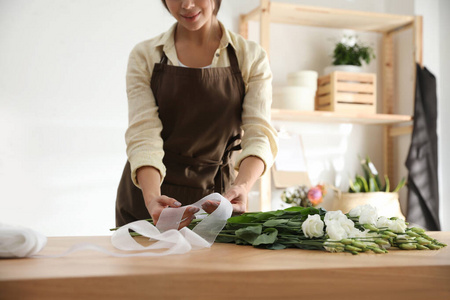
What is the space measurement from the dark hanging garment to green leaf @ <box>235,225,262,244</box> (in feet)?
7.61

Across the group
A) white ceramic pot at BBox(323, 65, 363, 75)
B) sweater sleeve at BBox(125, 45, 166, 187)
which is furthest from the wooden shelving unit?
sweater sleeve at BBox(125, 45, 166, 187)

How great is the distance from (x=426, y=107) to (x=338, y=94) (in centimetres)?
55

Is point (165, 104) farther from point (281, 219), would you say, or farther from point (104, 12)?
point (104, 12)

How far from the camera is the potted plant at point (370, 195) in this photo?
3057 millimetres

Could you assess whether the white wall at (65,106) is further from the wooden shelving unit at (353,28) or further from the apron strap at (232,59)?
the apron strap at (232,59)

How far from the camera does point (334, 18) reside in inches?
126

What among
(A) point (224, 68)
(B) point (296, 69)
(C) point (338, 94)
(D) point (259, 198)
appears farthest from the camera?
(B) point (296, 69)

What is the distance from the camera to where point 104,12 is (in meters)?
3.05

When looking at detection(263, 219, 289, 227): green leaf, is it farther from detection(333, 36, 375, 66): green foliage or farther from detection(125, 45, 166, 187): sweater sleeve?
detection(333, 36, 375, 66): green foliage

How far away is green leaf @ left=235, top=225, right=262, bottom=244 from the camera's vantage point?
1.00 metres

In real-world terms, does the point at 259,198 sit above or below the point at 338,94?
below

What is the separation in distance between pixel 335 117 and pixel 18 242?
2.50m

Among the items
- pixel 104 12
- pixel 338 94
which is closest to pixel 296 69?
pixel 338 94

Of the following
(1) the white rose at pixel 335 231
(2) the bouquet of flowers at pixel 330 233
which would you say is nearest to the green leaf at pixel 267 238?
(2) the bouquet of flowers at pixel 330 233
